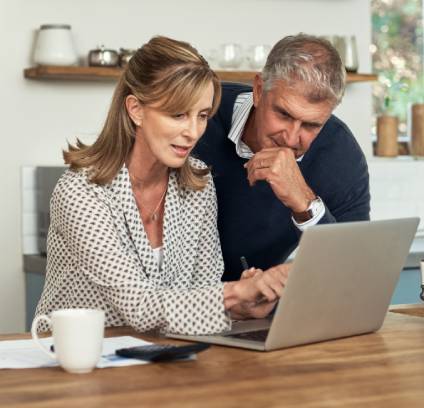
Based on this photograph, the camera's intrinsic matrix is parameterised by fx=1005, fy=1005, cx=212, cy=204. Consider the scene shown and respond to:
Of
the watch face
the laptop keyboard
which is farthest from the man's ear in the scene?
the laptop keyboard

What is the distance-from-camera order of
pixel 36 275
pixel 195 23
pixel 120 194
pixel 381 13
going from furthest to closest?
pixel 381 13 → pixel 195 23 → pixel 36 275 → pixel 120 194

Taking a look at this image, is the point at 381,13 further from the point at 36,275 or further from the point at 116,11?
the point at 36,275

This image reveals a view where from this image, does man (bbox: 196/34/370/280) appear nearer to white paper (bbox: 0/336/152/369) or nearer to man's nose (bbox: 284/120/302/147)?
man's nose (bbox: 284/120/302/147)

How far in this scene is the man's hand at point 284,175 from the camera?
7.66ft

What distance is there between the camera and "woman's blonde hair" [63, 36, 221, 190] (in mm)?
2146

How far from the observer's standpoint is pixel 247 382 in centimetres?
161

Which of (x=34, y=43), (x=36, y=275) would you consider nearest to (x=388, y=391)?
(x=36, y=275)

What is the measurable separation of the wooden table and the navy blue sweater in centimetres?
79

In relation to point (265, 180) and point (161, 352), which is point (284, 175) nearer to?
point (265, 180)

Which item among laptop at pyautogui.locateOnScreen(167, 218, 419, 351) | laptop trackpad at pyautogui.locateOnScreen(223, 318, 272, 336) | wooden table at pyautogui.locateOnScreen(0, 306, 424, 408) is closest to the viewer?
wooden table at pyautogui.locateOnScreen(0, 306, 424, 408)

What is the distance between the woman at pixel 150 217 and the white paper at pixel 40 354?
0.09 meters

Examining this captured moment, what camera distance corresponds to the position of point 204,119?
2.21m

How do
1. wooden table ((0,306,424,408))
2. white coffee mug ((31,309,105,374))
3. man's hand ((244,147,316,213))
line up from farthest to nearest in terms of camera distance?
→ man's hand ((244,147,316,213)) < white coffee mug ((31,309,105,374)) < wooden table ((0,306,424,408))

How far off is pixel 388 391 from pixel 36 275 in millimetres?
2626
